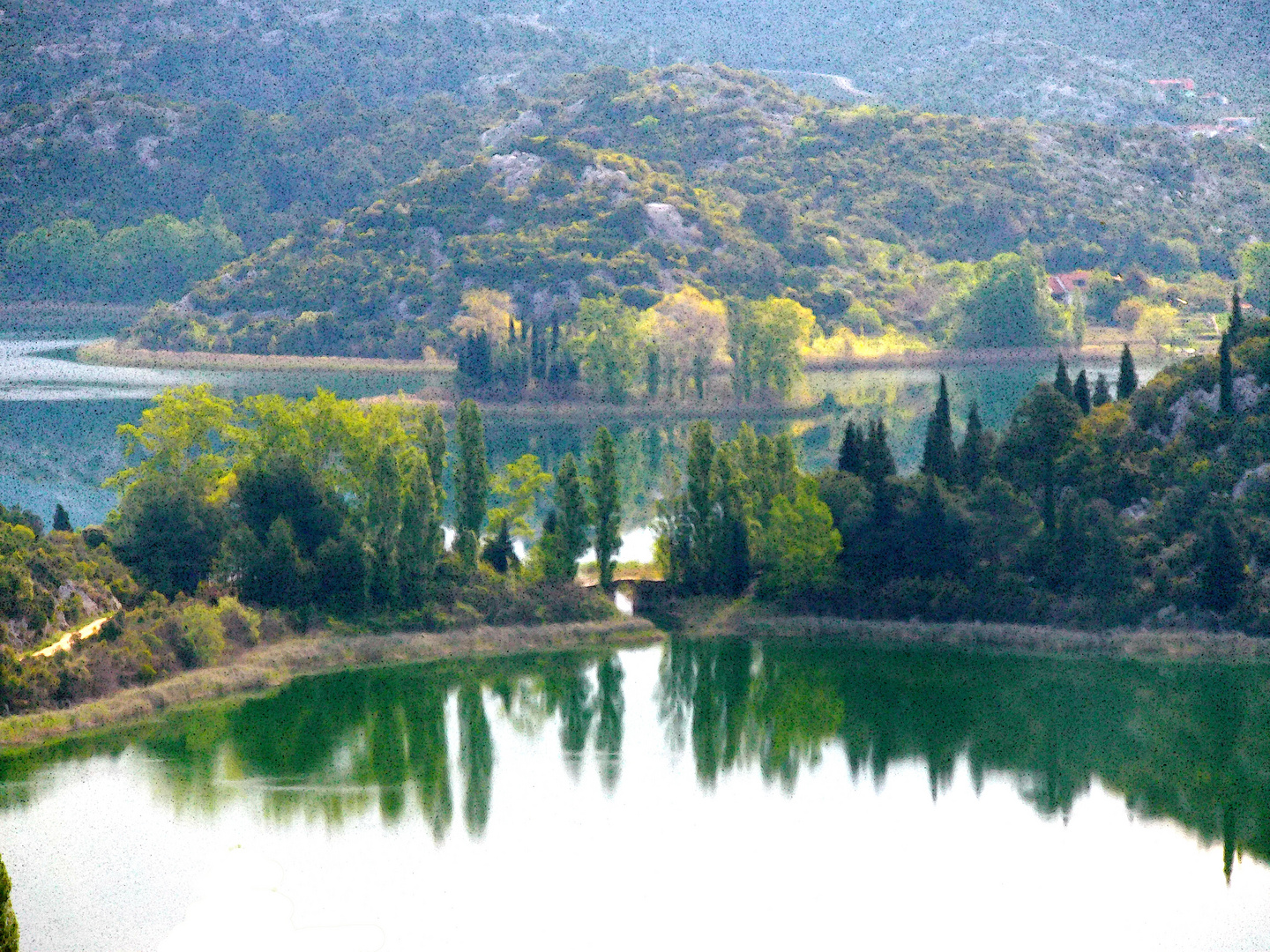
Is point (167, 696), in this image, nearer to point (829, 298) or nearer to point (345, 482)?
point (345, 482)

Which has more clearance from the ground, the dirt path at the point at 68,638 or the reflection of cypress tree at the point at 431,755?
the dirt path at the point at 68,638

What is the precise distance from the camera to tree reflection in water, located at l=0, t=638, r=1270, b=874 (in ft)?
149

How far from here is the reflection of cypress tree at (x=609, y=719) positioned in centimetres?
4797

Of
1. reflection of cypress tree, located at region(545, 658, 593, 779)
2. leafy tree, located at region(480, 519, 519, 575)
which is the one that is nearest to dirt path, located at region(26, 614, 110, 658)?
reflection of cypress tree, located at region(545, 658, 593, 779)

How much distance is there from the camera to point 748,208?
149000 millimetres

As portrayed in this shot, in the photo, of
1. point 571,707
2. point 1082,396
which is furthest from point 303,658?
point 1082,396

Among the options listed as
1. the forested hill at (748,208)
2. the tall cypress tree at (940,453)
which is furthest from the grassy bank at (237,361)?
the tall cypress tree at (940,453)

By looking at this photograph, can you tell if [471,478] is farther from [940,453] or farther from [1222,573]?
[1222,573]

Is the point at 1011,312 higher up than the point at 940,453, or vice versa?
the point at 1011,312

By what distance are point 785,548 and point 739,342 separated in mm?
49609

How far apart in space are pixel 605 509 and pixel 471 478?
4456 mm

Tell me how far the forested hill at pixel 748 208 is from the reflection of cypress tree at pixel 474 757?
79160 mm

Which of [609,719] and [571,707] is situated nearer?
[609,719]

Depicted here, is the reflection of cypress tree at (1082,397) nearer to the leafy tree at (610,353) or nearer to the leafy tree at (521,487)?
the leafy tree at (521,487)
